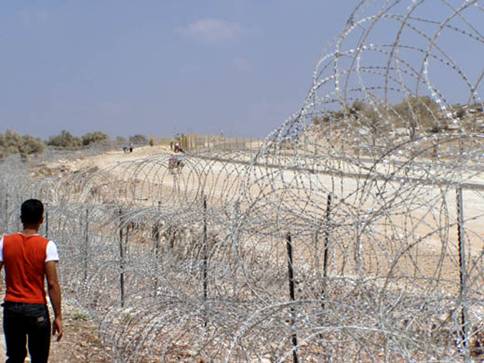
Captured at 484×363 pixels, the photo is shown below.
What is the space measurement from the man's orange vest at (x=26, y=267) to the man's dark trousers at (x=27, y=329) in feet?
0.16

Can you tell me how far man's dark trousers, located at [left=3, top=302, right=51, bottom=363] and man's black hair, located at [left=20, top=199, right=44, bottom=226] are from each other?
0.52m

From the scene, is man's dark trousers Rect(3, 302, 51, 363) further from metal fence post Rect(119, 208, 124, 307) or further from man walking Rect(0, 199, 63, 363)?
metal fence post Rect(119, 208, 124, 307)

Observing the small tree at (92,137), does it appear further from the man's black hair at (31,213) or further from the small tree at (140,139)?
the man's black hair at (31,213)

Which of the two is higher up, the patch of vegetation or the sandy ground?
the patch of vegetation

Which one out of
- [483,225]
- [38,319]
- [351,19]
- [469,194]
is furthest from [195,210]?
[469,194]

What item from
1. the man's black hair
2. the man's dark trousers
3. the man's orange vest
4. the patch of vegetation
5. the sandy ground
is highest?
the patch of vegetation

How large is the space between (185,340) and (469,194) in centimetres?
1251

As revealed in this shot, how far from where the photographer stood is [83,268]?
8180mm

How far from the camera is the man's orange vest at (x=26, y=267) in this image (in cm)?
475

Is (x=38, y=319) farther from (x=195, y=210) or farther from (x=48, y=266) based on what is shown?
(x=195, y=210)

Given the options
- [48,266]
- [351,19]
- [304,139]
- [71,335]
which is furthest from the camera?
[71,335]

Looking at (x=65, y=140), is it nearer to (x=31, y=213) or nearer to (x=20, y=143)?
(x=20, y=143)

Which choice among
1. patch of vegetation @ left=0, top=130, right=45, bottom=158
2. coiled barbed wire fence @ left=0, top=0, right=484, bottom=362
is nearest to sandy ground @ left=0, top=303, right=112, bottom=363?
coiled barbed wire fence @ left=0, top=0, right=484, bottom=362

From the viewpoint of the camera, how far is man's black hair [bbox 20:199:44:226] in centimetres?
473
